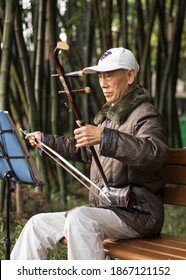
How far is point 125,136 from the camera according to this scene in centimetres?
326

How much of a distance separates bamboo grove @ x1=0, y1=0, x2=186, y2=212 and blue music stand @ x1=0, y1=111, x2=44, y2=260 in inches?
44.9

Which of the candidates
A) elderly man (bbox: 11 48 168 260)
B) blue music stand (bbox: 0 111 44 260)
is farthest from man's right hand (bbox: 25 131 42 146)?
elderly man (bbox: 11 48 168 260)

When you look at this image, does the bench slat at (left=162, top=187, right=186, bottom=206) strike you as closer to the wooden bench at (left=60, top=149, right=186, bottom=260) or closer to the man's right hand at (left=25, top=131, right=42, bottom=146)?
the wooden bench at (left=60, top=149, right=186, bottom=260)

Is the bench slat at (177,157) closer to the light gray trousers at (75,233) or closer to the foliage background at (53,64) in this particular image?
the light gray trousers at (75,233)

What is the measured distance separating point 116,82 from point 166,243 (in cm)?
83

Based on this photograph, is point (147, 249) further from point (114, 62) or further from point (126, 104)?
point (114, 62)

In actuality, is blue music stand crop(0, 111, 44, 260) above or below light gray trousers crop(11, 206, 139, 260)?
above

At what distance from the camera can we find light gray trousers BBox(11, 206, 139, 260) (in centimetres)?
324

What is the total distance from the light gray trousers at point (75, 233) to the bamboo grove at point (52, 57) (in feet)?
4.73

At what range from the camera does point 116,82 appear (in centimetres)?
354

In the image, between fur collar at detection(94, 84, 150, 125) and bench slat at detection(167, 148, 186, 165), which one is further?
bench slat at detection(167, 148, 186, 165)

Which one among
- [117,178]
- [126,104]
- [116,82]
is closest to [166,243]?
[117,178]
